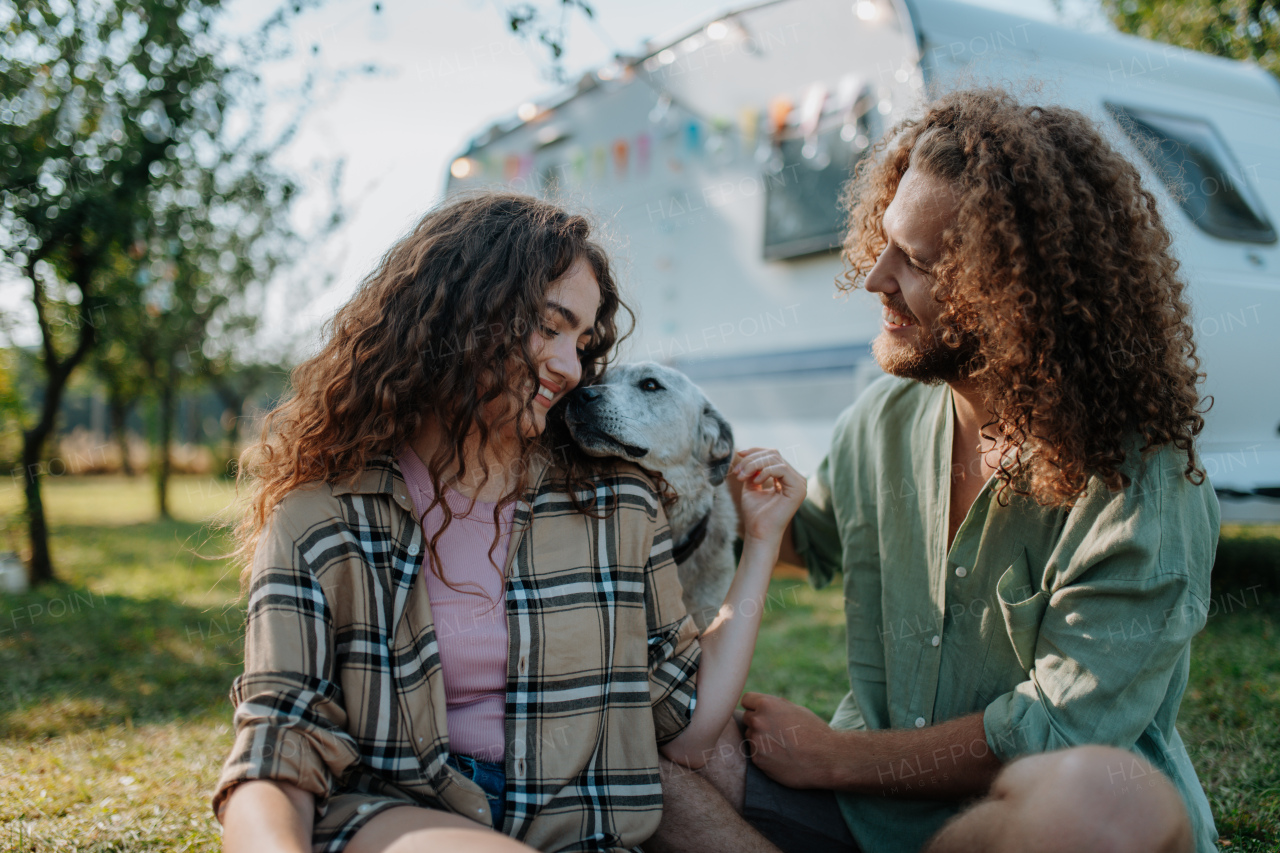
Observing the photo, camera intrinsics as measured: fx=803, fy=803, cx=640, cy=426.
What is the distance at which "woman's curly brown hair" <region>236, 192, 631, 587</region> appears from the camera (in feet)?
5.85

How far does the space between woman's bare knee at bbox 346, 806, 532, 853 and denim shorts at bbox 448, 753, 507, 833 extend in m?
0.17

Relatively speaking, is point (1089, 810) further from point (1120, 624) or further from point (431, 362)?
point (431, 362)

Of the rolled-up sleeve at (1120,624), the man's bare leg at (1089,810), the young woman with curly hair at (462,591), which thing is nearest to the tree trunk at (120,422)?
the young woman with curly hair at (462,591)

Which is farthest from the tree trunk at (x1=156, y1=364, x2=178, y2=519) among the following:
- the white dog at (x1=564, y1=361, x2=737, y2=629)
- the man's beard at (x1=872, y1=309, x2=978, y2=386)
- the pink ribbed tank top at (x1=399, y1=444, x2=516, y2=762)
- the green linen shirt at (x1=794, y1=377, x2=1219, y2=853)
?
the man's beard at (x1=872, y1=309, x2=978, y2=386)

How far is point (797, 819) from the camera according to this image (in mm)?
1969

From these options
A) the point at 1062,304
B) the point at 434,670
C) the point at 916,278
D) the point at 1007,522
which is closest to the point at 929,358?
the point at 916,278

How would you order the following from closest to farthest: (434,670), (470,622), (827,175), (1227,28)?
(434,670)
(470,622)
(827,175)
(1227,28)

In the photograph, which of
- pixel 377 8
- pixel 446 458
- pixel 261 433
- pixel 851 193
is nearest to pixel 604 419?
pixel 446 458

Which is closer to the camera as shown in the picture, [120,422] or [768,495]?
[768,495]

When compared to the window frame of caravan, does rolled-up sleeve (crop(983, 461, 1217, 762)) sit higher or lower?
lower

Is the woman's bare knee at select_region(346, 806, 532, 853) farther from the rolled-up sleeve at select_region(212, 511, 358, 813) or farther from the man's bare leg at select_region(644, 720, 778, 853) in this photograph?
the man's bare leg at select_region(644, 720, 778, 853)

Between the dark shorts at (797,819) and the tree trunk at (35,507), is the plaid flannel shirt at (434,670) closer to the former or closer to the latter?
the dark shorts at (797,819)

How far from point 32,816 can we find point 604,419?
2.10 metres

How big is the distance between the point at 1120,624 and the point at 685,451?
134 centimetres
